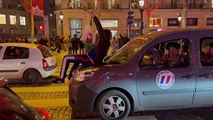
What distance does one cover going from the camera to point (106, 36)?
24.6 feet

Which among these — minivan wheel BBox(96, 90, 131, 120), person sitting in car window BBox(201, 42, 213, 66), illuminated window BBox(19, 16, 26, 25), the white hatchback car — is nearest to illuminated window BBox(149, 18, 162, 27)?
illuminated window BBox(19, 16, 26, 25)

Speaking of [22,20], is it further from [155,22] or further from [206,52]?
[206,52]

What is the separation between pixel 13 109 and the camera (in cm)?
285

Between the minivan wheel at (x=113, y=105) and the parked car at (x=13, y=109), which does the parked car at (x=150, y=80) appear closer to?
the minivan wheel at (x=113, y=105)

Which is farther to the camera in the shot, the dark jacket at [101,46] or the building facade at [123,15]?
the building facade at [123,15]

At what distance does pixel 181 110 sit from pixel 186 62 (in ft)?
4.23

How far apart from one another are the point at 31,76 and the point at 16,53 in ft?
3.12

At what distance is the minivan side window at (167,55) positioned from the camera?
5652mm

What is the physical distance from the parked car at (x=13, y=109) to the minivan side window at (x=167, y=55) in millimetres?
2879

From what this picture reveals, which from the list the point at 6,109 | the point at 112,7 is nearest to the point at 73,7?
the point at 112,7

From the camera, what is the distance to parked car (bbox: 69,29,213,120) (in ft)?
18.2

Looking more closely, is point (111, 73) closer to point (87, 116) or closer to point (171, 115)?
point (87, 116)

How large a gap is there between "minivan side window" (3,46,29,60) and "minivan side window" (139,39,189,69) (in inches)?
222

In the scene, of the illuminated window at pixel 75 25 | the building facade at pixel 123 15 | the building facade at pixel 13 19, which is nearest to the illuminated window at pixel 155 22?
the building facade at pixel 123 15
